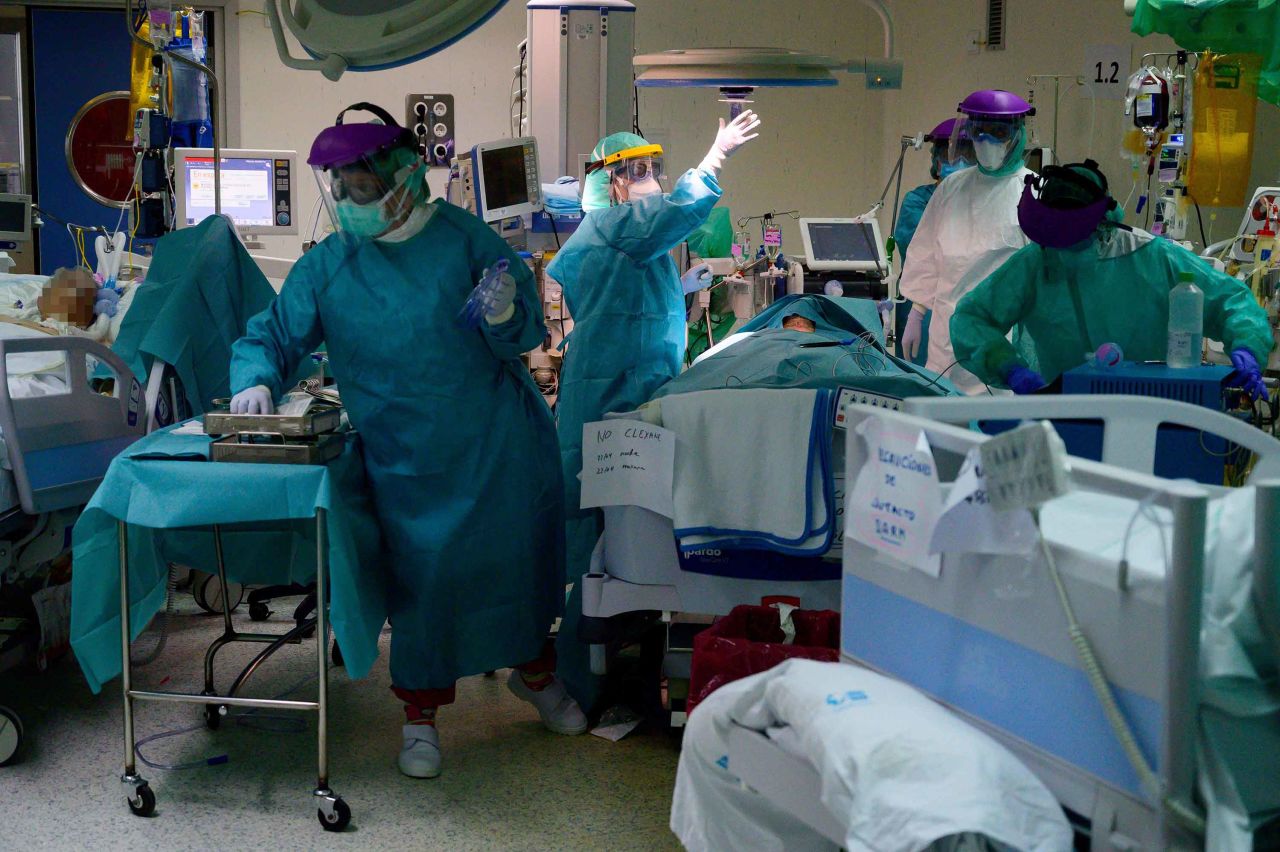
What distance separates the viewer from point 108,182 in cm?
856

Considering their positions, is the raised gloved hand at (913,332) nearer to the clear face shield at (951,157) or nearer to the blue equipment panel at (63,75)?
the clear face shield at (951,157)

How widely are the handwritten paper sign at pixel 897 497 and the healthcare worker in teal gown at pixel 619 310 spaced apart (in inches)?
72.8

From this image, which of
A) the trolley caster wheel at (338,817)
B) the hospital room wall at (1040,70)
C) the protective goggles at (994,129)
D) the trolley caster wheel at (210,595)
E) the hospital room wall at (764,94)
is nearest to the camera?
the trolley caster wheel at (338,817)

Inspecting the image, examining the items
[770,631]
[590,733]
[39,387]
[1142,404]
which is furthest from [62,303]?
[1142,404]

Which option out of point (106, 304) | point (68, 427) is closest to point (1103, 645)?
point (68, 427)

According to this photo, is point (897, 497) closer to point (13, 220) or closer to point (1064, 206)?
point (1064, 206)

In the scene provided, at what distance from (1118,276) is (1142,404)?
170cm

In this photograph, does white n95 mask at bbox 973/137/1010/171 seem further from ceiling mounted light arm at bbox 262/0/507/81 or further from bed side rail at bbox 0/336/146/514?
bed side rail at bbox 0/336/146/514

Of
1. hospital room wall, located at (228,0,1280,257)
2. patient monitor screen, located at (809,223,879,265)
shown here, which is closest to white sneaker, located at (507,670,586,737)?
patient monitor screen, located at (809,223,879,265)

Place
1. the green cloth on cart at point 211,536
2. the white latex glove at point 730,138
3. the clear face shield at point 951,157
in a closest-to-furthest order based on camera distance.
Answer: the green cloth on cart at point 211,536, the white latex glove at point 730,138, the clear face shield at point 951,157

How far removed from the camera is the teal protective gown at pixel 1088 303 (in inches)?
126

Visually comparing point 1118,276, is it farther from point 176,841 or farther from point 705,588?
point 176,841

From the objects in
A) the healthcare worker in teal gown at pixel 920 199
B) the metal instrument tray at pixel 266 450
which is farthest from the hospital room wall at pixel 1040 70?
the metal instrument tray at pixel 266 450

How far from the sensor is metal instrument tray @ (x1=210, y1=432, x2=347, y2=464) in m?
2.79
